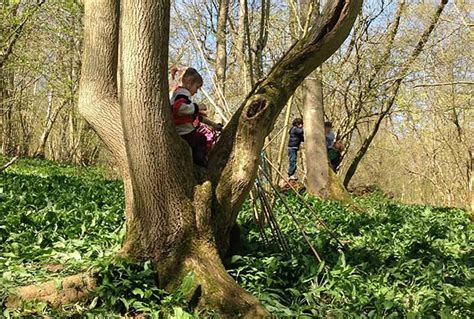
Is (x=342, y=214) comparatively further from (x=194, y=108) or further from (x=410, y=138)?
(x=410, y=138)

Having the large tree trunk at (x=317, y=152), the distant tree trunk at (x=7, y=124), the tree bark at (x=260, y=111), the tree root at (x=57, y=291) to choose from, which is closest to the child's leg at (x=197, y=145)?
the tree bark at (x=260, y=111)

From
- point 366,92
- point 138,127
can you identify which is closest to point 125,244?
point 138,127

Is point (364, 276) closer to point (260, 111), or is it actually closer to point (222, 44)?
point (260, 111)

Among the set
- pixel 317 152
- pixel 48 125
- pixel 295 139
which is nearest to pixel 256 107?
pixel 317 152

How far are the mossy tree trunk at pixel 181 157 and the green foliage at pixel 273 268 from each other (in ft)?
0.67

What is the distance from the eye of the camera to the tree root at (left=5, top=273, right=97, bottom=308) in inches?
132

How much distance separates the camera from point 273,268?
4.11m

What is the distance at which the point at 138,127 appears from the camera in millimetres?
3721

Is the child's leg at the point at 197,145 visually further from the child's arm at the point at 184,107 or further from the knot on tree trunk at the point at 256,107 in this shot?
the knot on tree trunk at the point at 256,107

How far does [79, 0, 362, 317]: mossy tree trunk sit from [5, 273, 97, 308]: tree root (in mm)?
392

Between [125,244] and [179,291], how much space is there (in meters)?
0.63

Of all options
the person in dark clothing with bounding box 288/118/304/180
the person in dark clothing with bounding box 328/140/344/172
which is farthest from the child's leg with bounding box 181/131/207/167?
the person in dark clothing with bounding box 328/140/344/172

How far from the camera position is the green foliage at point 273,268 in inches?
137

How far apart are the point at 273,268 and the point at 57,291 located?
1.59 meters
